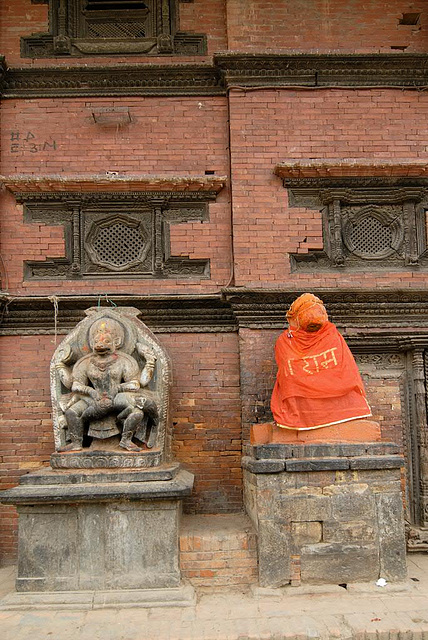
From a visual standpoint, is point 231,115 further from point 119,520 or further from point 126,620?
point 126,620

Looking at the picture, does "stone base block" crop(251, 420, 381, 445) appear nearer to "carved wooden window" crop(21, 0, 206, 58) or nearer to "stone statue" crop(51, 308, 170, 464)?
"stone statue" crop(51, 308, 170, 464)

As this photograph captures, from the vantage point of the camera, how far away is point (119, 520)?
539 centimetres

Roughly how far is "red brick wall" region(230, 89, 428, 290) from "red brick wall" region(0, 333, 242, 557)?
109cm

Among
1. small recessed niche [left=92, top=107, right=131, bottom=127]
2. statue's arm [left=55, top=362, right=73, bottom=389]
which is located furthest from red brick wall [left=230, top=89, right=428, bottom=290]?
statue's arm [left=55, top=362, right=73, bottom=389]

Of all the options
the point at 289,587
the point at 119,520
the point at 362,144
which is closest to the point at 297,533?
the point at 289,587

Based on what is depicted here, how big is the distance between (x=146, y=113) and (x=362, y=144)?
2.89m

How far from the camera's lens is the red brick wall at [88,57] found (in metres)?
7.90

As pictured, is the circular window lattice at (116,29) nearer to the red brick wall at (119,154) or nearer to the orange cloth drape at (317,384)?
the red brick wall at (119,154)

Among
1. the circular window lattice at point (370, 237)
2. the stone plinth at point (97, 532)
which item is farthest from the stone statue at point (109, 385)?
the circular window lattice at point (370, 237)

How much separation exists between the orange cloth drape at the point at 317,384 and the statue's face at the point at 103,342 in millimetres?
1802

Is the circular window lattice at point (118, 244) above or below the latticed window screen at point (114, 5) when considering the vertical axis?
below

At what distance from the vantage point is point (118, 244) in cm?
763

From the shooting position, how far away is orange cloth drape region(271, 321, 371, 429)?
19.1 feet

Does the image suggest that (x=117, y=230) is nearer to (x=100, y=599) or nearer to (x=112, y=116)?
(x=112, y=116)
